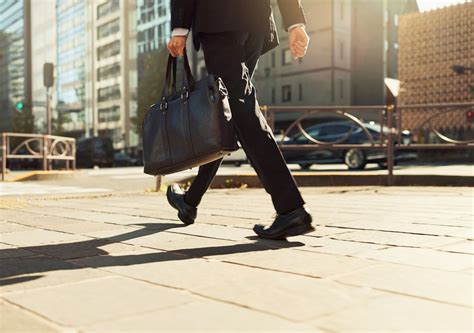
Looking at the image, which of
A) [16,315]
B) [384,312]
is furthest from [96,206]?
[384,312]

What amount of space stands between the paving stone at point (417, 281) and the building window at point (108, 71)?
7693 centimetres

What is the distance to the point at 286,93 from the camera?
45.7 m

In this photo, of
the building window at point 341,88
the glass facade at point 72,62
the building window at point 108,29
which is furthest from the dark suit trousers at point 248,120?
the glass facade at point 72,62

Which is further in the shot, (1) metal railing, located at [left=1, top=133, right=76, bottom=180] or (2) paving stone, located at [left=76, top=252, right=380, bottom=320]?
(1) metal railing, located at [left=1, top=133, right=76, bottom=180]

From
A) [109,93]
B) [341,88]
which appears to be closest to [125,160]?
[341,88]

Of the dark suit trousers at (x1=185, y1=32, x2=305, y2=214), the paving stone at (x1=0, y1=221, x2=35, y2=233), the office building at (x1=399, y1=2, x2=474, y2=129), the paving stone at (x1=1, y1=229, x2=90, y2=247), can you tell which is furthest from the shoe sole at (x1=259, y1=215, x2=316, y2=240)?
the office building at (x1=399, y1=2, x2=474, y2=129)

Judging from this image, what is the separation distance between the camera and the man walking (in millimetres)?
3268

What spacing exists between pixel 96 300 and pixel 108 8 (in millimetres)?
81072

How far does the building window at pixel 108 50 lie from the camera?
7731cm

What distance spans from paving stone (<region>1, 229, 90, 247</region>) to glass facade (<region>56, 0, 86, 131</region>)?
268 ft

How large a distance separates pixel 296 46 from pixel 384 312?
210 cm

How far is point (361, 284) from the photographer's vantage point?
2.21 m

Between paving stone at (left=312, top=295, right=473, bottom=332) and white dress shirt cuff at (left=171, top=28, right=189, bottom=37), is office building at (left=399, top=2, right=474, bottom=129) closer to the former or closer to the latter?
white dress shirt cuff at (left=171, top=28, right=189, bottom=37)

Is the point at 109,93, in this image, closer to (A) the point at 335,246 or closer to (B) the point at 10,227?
(B) the point at 10,227
